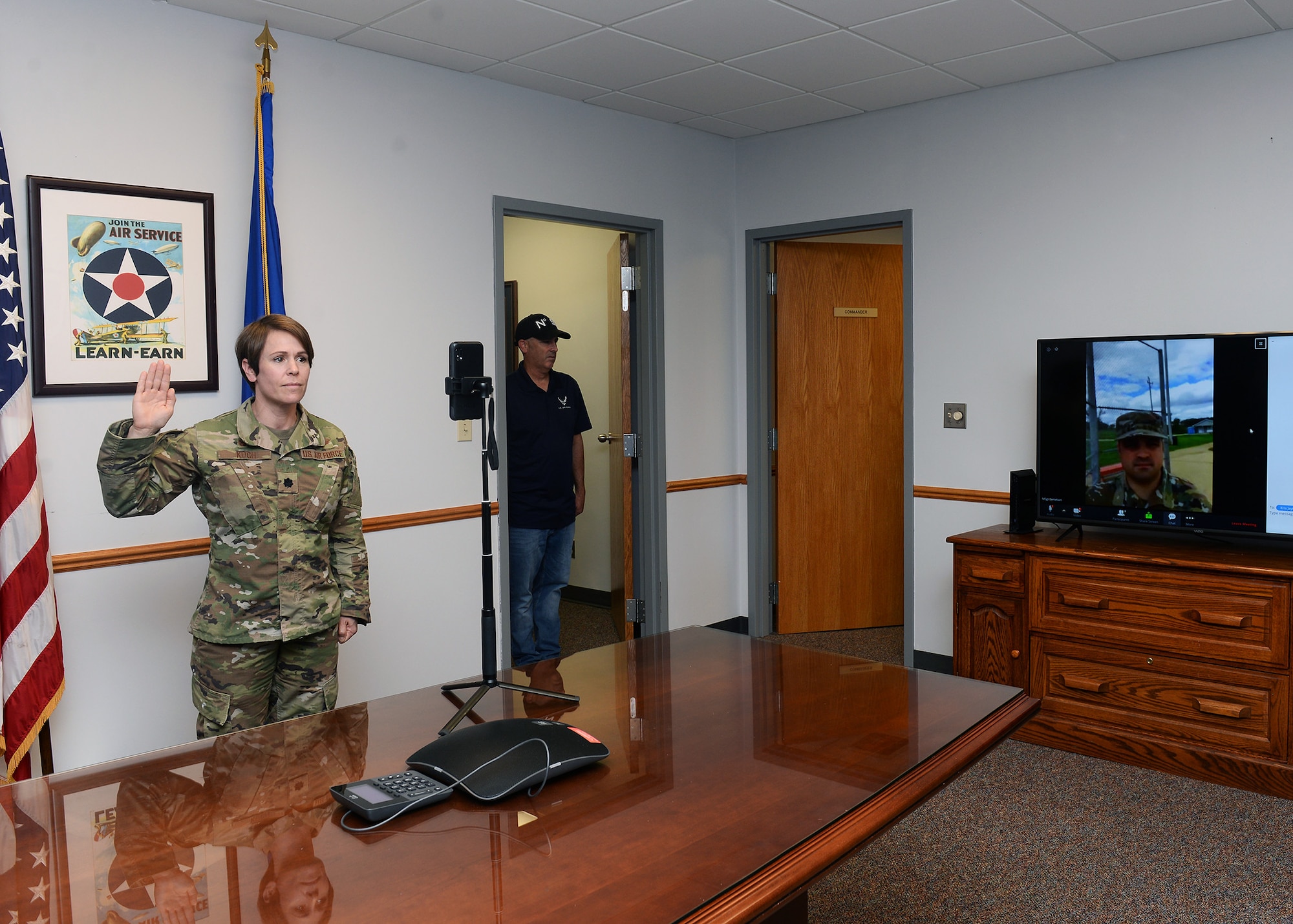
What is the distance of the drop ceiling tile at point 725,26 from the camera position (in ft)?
10.7

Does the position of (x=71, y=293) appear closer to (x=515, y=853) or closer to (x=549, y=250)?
(x=515, y=853)

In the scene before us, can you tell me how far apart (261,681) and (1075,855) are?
2246 mm

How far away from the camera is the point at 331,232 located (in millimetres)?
3529

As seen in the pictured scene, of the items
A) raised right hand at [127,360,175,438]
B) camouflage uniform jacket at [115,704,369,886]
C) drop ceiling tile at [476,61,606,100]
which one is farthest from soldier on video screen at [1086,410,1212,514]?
raised right hand at [127,360,175,438]

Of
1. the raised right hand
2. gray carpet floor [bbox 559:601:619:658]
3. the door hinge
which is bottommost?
gray carpet floor [bbox 559:601:619:658]

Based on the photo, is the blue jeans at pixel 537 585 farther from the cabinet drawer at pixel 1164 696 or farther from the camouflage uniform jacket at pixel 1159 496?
the camouflage uniform jacket at pixel 1159 496

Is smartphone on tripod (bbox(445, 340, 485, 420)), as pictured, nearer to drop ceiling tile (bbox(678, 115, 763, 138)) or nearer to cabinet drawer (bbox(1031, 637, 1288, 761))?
cabinet drawer (bbox(1031, 637, 1288, 761))

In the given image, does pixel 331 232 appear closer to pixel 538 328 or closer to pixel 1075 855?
pixel 538 328

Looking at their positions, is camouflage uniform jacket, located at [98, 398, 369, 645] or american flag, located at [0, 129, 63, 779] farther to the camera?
american flag, located at [0, 129, 63, 779]

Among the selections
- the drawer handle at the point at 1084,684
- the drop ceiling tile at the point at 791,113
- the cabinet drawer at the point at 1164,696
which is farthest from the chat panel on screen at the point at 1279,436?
the drop ceiling tile at the point at 791,113

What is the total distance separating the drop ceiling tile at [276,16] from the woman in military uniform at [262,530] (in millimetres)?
1219

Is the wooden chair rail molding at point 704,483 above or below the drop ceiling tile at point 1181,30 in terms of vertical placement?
below

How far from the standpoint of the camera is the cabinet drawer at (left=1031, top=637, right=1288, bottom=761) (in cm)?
316

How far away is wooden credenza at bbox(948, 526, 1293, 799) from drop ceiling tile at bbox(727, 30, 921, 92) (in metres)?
1.84
